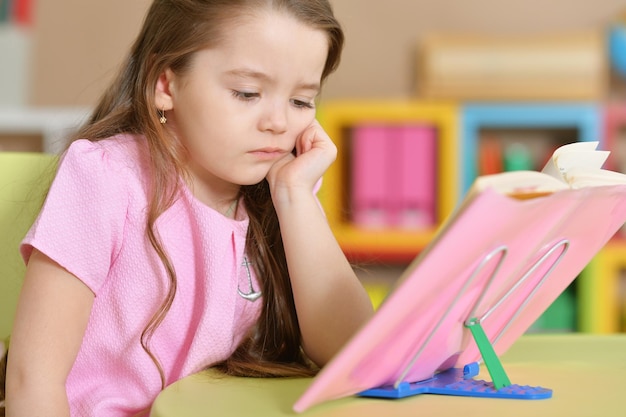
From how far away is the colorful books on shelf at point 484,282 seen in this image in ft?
1.90

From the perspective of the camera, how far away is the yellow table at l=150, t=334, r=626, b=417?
2.12 feet

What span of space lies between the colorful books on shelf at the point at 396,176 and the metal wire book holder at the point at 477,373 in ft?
7.15

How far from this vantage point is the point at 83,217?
858mm

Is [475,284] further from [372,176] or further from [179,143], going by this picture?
[372,176]

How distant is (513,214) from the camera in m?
0.59

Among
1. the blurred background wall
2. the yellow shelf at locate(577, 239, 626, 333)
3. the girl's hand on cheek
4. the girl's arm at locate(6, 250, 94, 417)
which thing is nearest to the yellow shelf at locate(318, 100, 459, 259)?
the blurred background wall

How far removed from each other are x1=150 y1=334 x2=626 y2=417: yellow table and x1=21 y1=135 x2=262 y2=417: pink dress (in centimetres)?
12

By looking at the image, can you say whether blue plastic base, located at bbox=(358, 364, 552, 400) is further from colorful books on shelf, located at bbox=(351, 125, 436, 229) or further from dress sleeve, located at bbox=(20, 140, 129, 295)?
colorful books on shelf, located at bbox=(351, 125, 436, 229)

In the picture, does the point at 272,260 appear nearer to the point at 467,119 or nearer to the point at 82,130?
the point at 82,130

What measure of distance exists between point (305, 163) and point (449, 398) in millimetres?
367

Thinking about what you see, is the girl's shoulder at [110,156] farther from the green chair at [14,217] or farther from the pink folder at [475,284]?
the pink folder at [475,284]

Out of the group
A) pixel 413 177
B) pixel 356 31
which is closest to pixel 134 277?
pixel 413 177

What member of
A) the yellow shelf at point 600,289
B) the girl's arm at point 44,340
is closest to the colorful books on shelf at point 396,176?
the yellow shelf at point 600,289

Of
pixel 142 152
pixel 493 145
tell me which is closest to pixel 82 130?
pixel 142 152
